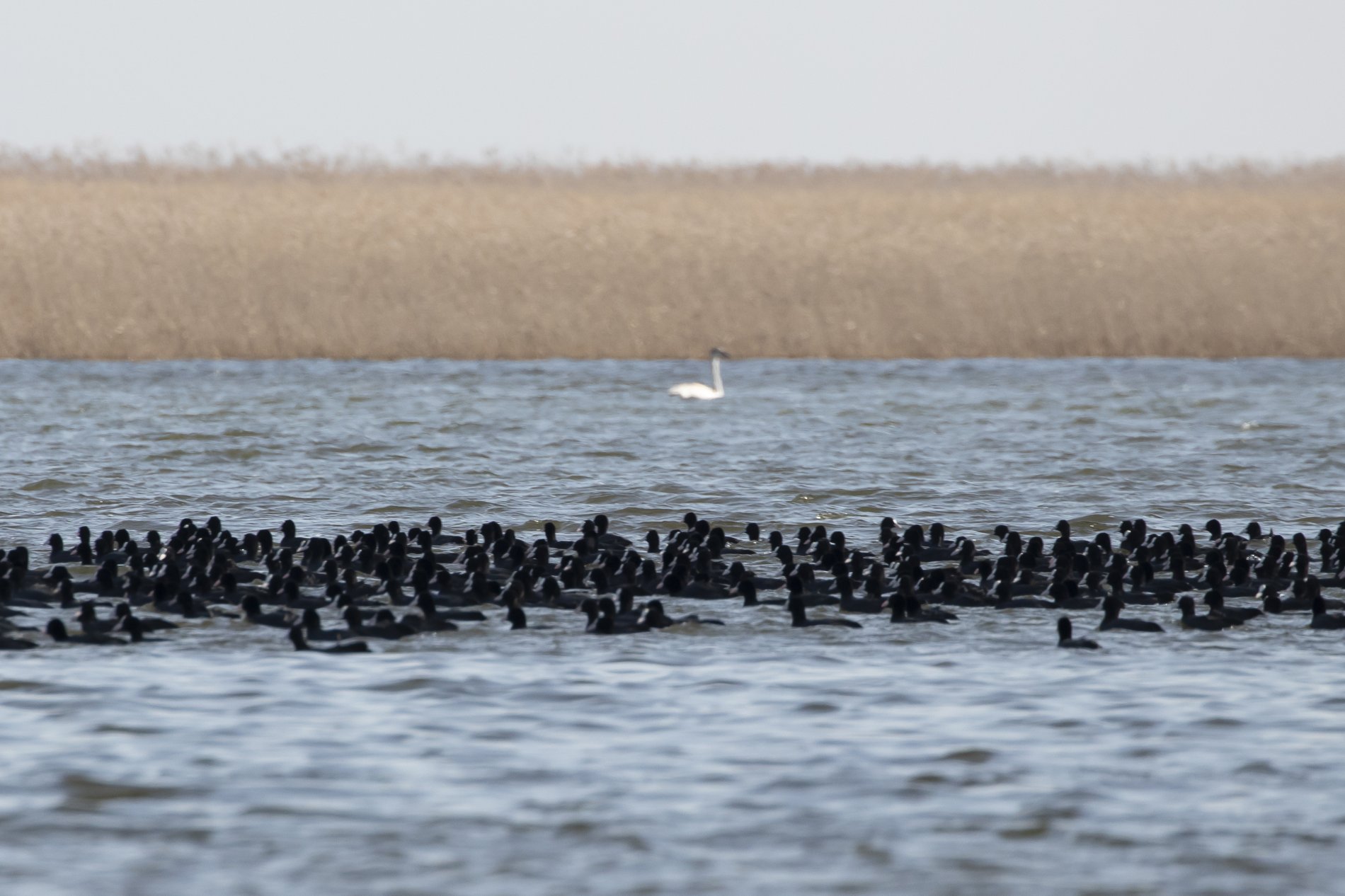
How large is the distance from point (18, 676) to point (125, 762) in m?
1.82

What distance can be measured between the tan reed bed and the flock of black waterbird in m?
14.5

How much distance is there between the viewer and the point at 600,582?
11828 millimetres

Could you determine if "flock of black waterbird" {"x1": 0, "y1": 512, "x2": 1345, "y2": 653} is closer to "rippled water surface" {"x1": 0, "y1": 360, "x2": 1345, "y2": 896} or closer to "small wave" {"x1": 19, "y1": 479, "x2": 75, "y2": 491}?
"rippled water surface" {"x1": 0, "y1": 360, "x2": 1345, "y2": 896}

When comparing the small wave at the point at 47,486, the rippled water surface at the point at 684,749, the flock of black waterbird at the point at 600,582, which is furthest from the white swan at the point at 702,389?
the flock of black waterbird at the point at 600,582

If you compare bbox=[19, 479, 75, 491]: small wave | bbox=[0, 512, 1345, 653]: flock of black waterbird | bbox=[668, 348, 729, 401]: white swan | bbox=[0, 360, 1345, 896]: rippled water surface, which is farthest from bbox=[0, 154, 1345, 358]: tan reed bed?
bbox=[0, 512, 1345, 653]: flock of black waterbird

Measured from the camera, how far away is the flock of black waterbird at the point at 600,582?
10.8 metres

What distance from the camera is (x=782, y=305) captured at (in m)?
29.0

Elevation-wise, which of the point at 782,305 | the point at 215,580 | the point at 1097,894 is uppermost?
the point at 782,305

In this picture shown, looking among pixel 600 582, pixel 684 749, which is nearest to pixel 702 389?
pixel 600 582

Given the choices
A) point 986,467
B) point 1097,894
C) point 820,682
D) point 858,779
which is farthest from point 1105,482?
point 1097,894

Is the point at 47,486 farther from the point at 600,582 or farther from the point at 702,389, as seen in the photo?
the point at 702,389

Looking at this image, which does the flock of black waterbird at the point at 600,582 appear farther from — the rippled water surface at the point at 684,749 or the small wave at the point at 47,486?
the small wave at the point at 47,486

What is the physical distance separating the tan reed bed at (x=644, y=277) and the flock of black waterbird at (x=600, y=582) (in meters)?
14.5

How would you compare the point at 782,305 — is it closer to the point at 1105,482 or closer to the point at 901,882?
the point at 1105,482
